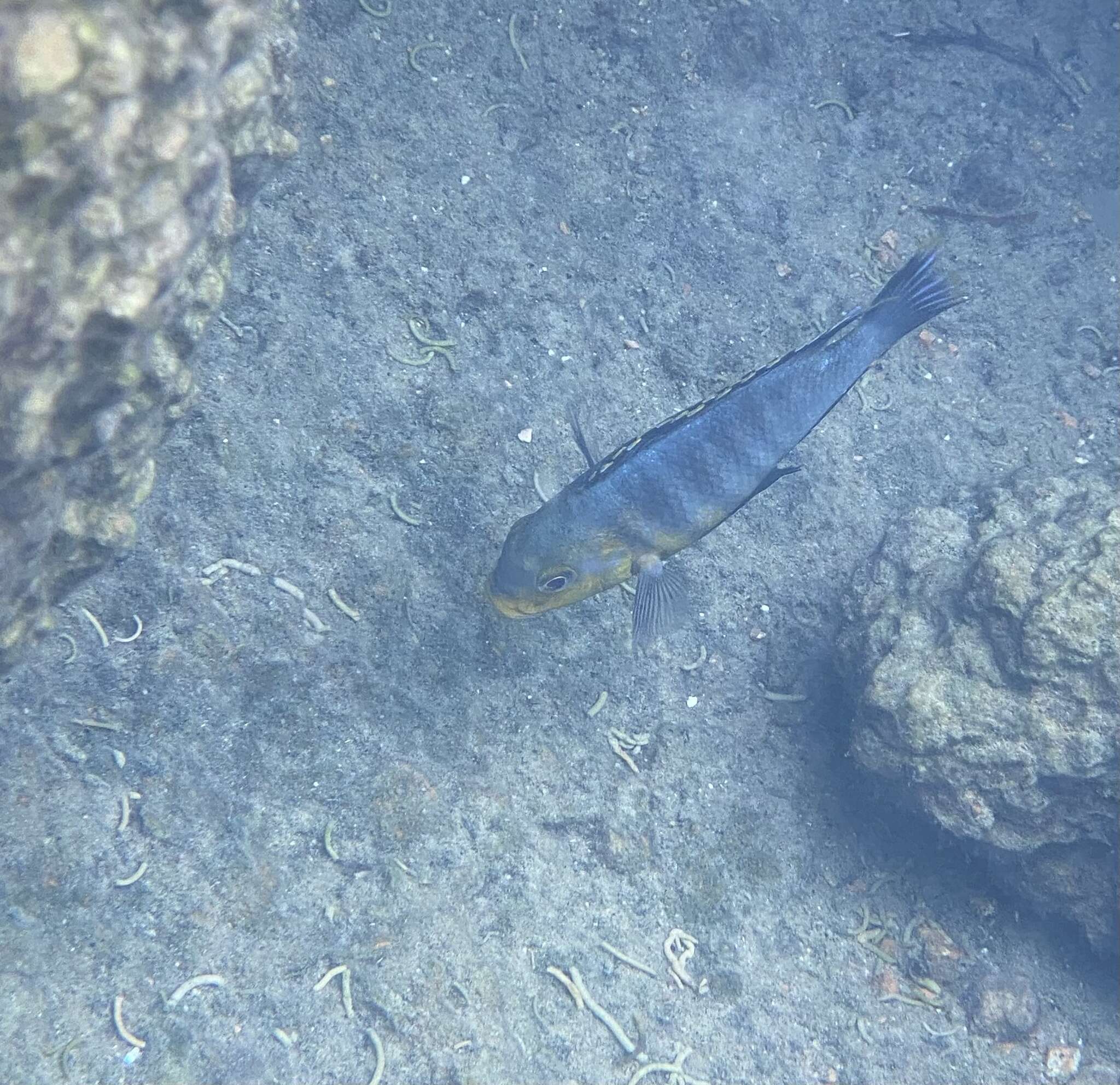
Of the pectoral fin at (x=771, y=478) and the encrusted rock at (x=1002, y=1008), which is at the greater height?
the pectoral fin at (x=771, y=478)

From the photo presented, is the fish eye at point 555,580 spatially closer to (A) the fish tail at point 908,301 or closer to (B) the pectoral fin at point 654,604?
(B) the pectoral fin at point 654,604

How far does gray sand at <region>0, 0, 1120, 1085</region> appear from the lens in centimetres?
335

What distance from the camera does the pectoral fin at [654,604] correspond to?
3.42 metres

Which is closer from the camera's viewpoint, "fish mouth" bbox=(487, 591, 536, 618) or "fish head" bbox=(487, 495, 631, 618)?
"fish head" bbox=(487, 495, 631, 618)

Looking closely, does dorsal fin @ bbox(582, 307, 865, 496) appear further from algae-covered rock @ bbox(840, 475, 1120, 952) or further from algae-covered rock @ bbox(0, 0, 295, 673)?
algae-covered rock @ bbox(0, 0, 295, 673)

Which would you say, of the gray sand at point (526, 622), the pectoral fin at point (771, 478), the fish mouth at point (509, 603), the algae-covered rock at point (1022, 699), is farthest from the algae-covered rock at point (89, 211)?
the algae-covered rock at point (1022, 699)

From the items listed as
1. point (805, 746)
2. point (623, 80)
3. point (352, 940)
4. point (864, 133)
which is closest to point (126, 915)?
point (352, 940)

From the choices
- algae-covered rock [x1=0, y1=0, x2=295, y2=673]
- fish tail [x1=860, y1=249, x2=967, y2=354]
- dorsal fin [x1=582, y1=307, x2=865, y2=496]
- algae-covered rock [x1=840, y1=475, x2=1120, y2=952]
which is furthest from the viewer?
algae-covered rock [x1=840, y1=475, x2=1120, y2=952]

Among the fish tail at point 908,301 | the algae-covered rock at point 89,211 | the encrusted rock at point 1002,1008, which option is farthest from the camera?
the encrusted rock at point 1002,1008

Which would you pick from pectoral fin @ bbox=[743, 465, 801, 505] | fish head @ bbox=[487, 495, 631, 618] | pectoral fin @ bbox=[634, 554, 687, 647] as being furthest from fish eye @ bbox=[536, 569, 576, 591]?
pectoral fin @ bbox=[743, 465, 801, 505]

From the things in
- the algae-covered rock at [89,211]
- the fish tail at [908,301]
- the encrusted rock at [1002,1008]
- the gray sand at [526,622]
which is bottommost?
the encrusted rock at [1002,1008]

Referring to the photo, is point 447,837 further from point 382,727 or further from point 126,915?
point 126,915

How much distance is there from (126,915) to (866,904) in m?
3.59

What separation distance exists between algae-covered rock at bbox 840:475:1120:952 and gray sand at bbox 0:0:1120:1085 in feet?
1.74
